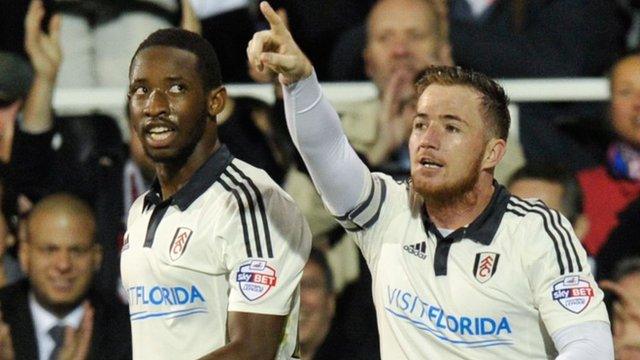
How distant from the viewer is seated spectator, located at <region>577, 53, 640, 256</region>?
602 centimetres

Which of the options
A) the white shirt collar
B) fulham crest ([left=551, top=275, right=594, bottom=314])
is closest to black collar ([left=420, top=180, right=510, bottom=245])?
fulham crest ([left=551, top=275, right=594, bottom=314])

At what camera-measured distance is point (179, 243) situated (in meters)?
3.92

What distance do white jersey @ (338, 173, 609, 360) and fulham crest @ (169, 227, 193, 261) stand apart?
0.41 m

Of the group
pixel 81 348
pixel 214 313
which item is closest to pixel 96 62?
pixel 81 348

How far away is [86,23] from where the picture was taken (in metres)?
6.48

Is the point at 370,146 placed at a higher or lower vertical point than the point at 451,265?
higher

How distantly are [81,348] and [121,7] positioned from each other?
1.39 m

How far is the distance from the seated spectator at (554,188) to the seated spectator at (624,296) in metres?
0.20

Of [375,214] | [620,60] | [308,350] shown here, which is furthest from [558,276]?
[620,60]

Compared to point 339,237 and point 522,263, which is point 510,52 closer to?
point 339,237

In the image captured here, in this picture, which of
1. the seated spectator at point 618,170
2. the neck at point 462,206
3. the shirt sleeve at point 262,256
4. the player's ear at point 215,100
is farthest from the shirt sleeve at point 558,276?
the seated spectator at point 618,170

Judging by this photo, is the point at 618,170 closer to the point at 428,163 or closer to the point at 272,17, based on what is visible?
the point at 428,163

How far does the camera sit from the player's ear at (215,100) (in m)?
3.98

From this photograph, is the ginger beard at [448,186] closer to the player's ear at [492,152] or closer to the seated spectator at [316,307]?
the player's ear at [492,152]
